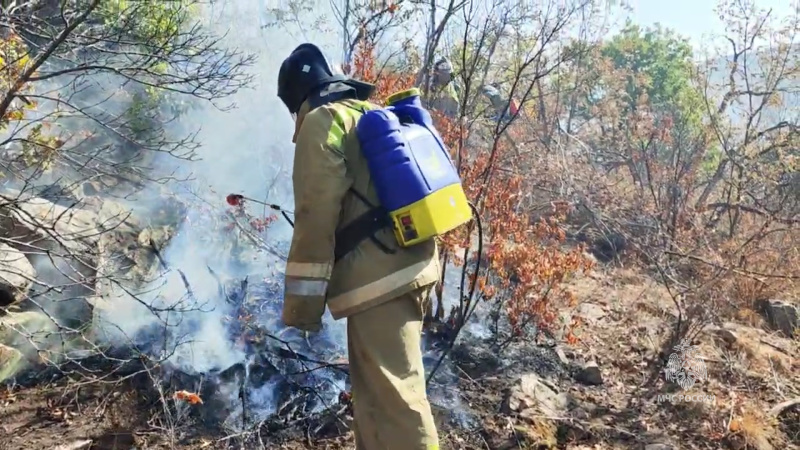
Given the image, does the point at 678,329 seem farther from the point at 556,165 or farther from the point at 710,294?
the point at 556,165

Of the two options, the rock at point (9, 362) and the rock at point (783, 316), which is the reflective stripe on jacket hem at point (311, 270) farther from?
the rock at point (783, 316)

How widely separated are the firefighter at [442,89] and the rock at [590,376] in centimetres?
279

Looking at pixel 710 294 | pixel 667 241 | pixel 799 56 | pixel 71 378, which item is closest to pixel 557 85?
pixel 799 56

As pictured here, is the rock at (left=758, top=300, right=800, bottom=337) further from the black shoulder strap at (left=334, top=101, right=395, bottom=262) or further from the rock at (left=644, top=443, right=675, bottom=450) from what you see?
the black shoulder strap at (left=334, top=101, right=395, bottom=262)

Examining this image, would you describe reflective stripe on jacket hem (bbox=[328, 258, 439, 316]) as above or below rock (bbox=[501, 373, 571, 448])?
above

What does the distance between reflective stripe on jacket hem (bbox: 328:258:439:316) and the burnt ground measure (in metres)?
1.57

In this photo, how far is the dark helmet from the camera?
2.55 m

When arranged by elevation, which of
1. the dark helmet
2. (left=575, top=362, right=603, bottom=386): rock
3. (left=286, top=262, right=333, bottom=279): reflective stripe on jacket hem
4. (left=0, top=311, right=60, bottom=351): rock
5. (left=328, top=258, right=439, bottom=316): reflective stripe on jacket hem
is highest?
the dark helmet

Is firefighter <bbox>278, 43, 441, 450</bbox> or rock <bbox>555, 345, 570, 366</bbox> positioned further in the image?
rock <bbox>555, 345, 570, 366</bbox>

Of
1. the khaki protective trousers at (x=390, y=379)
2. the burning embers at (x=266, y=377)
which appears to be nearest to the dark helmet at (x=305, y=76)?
the khaki protective trousers at (x=390, y=379)

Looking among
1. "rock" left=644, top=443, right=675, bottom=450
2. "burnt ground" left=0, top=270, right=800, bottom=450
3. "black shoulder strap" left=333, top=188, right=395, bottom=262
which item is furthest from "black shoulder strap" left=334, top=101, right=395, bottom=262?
"rock" left=644, top=443, right=675, bottom=450

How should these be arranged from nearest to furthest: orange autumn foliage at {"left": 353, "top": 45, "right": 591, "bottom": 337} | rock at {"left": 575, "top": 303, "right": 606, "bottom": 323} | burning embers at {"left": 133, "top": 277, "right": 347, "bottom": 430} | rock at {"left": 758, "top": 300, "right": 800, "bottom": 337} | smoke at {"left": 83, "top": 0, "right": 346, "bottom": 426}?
1. burning embers at {"left": 133, "top": 277, "right": 347, "bottom": 430}
2. smoke at {"left": 83, "top": 0, "right": 346, "bottom": 426}
3. orange autumn foliage at {"left": 353, "top": 45, "right": 591, "bottom": 337}
4. rock at {"left": 758, "top": 300, "right": 800, "bottom": 337}
5. rock at {"left": 575, "top": 303, "right": 606, "bottom": 323}

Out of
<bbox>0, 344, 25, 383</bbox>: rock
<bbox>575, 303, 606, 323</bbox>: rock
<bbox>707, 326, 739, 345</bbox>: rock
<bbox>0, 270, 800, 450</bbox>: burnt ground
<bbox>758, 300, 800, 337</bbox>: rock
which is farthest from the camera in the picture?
<bbox>575, 303, 606, 323</bbox>: rock

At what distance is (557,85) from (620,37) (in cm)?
465
